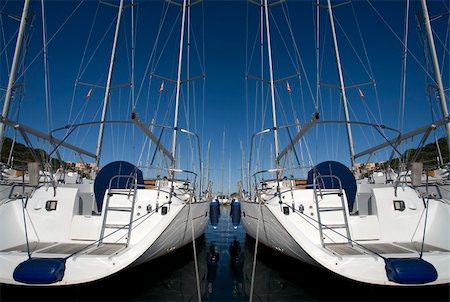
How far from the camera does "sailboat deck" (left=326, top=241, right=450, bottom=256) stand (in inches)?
181

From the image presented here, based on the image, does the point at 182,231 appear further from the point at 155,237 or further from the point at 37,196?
the point at 37,196

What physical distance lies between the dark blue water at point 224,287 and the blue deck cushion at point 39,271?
102cm

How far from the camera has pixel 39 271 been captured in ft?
12.4

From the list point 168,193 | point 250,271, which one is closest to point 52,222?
point 168,193

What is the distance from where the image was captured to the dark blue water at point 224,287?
4750 mm

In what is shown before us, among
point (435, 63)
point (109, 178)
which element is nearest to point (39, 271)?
point (109, 178)

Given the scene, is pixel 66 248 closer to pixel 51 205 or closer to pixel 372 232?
pixel 51 205

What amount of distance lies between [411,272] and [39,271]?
507 centimetres

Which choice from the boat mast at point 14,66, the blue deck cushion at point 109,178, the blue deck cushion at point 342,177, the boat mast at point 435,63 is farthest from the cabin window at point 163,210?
the boat mast at point 435,63

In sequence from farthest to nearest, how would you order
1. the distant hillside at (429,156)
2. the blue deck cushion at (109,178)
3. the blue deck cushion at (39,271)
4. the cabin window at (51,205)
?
the distant hillside at (429,156)
the blue deck cushion at (109,178)
the cabin window at (51,205)
the blue deck cushion at (39,271)

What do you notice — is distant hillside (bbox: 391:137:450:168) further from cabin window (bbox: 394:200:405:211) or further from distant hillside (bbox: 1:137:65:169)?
distant hillside (bbox: 1:137:65:169)

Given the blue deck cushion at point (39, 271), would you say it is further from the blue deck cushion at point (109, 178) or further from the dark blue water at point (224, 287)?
the blue deck cushion at point (109, 178)

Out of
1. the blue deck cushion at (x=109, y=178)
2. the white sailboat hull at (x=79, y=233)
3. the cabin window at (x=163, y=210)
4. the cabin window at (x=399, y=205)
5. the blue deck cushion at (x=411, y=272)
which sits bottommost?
the blue deck cushion at (x=411, y=272)

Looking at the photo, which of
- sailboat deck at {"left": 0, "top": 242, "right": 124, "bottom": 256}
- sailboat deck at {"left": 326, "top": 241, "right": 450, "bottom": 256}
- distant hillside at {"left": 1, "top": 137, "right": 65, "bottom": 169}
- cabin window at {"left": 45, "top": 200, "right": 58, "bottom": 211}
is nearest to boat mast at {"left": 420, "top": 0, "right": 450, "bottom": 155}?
sailboat deck at {"left": 326, "top": 241, "right": 450, "bottom": 256}
